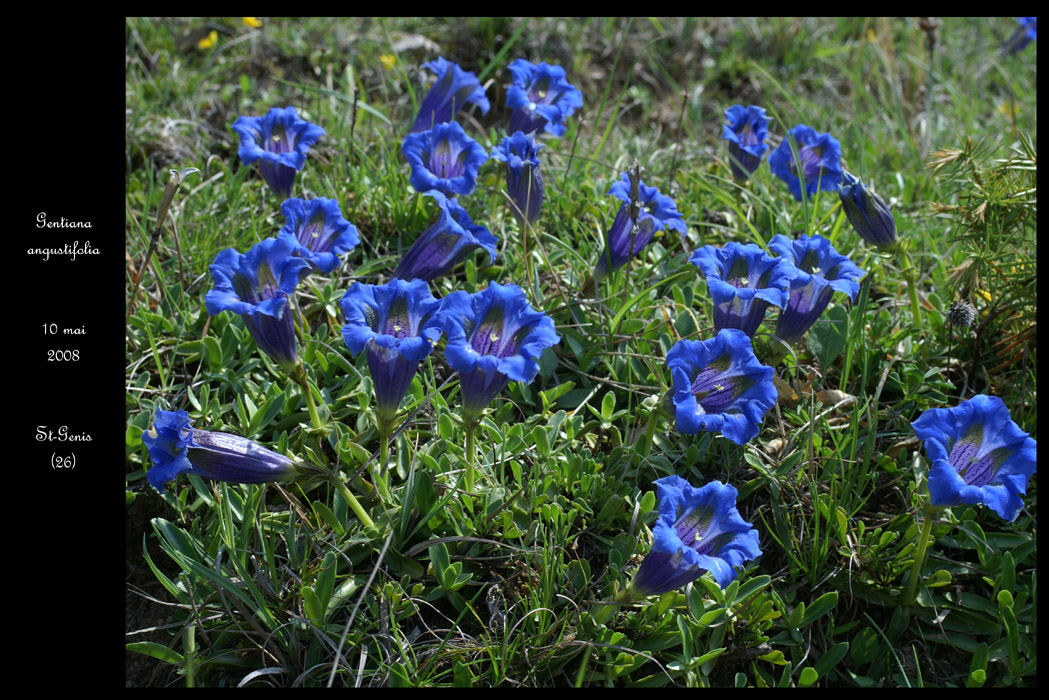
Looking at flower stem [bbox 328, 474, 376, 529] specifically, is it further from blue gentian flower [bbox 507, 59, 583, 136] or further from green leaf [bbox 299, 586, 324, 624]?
blue gentian flower [bbox 507, 59, 583, 136]

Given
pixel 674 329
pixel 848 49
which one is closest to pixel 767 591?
pixel 674 329

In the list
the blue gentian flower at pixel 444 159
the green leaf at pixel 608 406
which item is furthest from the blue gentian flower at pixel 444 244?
the green leaf at pixel 608 406

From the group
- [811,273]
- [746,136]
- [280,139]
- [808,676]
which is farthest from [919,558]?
[280,139]

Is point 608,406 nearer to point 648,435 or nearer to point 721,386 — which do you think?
point 648,435

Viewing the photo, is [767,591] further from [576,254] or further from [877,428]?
[576,254]

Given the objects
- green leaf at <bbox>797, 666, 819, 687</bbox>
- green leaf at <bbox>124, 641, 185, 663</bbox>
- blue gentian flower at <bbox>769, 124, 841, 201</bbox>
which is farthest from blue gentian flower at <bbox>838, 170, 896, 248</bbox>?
green leaf at <bbox>124, 641, 185, 663</bbox>
